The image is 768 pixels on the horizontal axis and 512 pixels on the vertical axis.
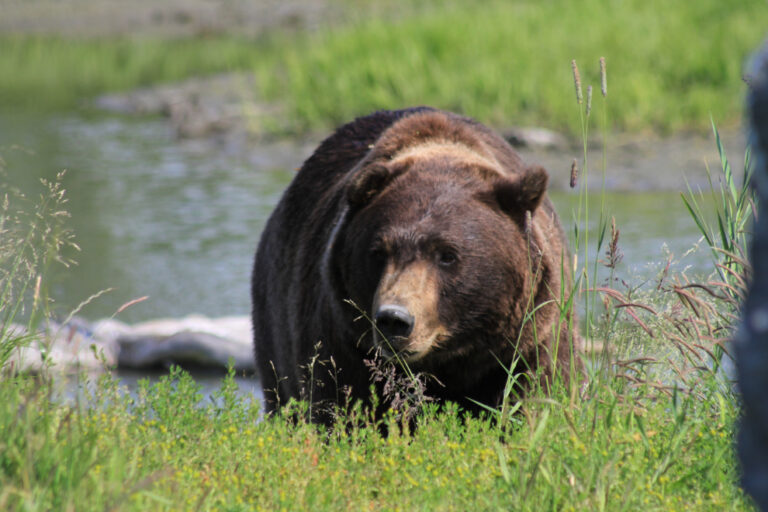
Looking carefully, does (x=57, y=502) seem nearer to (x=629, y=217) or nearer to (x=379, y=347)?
(x=379, y=347)

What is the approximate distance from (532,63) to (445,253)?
1041 centimetres

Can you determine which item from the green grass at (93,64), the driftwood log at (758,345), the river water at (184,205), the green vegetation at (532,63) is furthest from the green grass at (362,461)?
the green grass at (93,64)

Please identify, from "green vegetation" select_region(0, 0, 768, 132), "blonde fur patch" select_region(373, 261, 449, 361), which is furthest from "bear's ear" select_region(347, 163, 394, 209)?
"green vegetation" select_region(0, 0, 768, 132)

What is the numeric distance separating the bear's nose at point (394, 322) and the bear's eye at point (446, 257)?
362 mm

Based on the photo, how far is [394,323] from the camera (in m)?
3.41

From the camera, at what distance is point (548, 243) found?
13.2 feet

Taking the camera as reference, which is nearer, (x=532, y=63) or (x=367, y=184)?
(x=367, y=184)

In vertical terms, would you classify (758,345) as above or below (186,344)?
above

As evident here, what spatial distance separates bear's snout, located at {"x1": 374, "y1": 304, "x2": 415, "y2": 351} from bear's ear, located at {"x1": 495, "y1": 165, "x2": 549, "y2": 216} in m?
0.72

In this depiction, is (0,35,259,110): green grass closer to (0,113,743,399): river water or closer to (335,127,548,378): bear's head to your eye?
(0,113,743,399): river water

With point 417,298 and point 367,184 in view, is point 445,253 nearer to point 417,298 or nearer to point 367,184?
point 417,298

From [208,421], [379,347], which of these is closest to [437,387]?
[379,347]

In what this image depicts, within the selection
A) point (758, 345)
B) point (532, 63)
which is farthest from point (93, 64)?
point (758, 345)

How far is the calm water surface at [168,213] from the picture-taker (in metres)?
8.84
